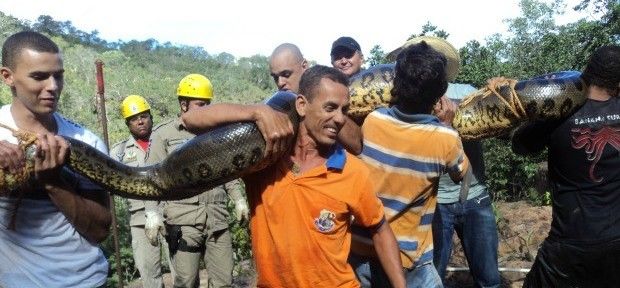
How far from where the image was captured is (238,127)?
2.83 m

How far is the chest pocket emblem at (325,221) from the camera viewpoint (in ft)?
9.36

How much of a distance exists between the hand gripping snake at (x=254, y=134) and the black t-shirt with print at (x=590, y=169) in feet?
0.50

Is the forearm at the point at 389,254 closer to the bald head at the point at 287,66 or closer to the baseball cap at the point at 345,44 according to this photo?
the bald head at the point at 287,66

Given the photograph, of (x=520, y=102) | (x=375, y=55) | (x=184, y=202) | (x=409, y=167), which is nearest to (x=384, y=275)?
(x=409, y=167)

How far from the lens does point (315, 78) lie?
9.52 feet

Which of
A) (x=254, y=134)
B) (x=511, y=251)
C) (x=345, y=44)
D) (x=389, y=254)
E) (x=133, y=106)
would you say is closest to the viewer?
(x=254, y=134)

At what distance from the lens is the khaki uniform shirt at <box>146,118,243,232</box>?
6.38 m

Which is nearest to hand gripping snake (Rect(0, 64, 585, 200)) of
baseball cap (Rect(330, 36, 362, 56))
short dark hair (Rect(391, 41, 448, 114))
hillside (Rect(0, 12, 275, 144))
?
short dark hair (Rect(391, 41, 448, 114))

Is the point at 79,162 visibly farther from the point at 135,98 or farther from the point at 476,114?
the point at 135,98

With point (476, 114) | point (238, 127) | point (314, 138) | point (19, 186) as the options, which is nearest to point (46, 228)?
point (19, 186)

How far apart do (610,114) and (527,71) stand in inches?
780

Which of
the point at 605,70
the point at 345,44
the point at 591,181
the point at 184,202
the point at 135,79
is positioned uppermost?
the point at 345,44

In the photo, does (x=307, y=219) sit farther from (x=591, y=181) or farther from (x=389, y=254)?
(x=591, y=181)

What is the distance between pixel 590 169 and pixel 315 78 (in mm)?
2461
